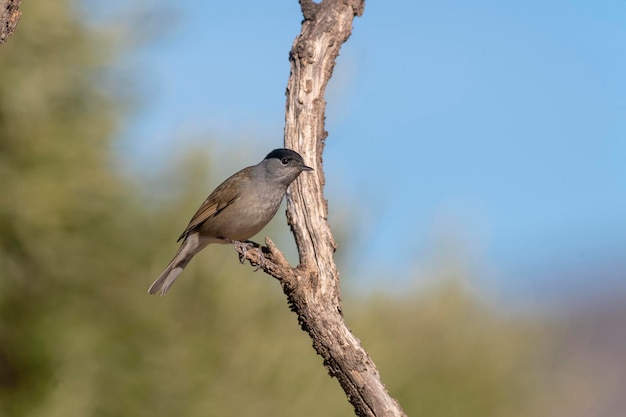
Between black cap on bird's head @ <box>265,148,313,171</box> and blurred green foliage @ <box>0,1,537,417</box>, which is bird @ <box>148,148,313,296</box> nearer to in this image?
black cap on bird's head @ <box>265,148,313,171</box>

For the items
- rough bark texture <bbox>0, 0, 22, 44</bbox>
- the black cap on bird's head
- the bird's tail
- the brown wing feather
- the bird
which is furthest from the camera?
the bird's tail

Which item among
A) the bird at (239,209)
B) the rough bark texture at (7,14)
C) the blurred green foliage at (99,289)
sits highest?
the blurred green foliage at (99,289)

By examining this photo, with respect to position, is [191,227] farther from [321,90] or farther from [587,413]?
[587,413]

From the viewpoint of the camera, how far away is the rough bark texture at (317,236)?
3723 millimetres

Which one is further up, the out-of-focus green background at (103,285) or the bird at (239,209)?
the out-of-focus green background at (103,285)

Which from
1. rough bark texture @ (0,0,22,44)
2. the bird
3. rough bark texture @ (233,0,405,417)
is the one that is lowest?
rough bark texture @ (233,0,405,417)

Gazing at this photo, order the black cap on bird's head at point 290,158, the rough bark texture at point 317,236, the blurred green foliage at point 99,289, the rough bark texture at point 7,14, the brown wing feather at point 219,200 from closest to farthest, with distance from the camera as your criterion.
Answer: the rough bark texture at point 7,14
the rough bark texture at point 317,236
the black cap on bird's head at point 290,158
the brown wing feather at point 219,200
the blurred green foliage at point 99,289

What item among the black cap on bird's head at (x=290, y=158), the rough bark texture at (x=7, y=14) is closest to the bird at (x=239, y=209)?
the black cap on bird's head at (x=290, y=158)

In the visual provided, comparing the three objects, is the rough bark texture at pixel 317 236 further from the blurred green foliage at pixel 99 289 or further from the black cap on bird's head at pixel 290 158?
the blurred green foliage at pixel 99 289

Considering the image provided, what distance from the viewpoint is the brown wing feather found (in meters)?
5.47

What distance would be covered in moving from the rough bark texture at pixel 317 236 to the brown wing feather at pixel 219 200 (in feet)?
3.16

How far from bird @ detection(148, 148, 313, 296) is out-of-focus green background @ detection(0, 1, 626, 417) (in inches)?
147

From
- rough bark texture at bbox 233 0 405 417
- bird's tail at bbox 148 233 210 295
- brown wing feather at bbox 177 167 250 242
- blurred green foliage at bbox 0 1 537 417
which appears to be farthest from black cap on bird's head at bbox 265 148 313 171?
blurred green foliage at bbox 0 1 537 417

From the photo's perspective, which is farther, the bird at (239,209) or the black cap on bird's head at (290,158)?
the bird at (239,209)
